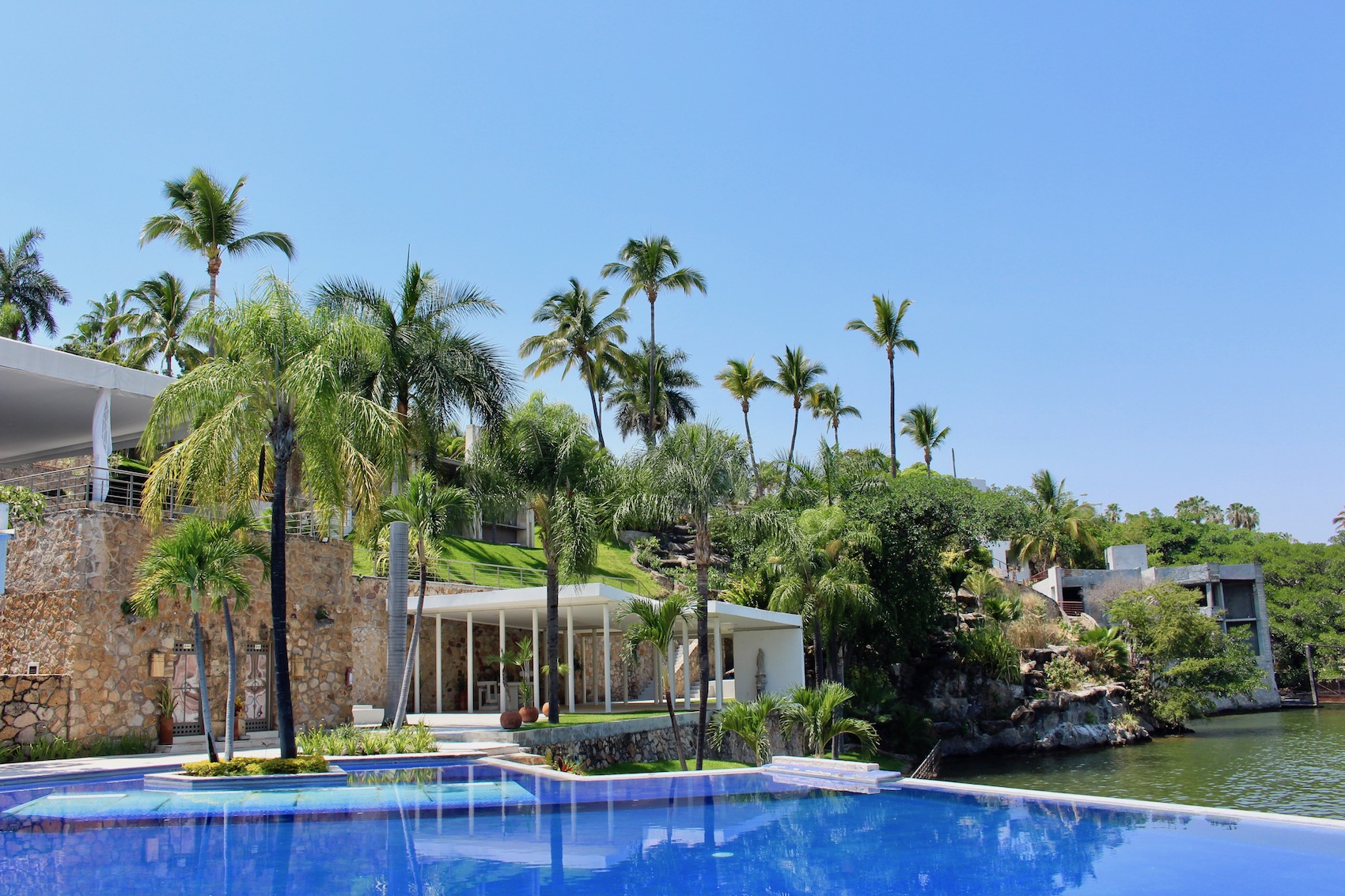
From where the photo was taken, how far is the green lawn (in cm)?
1914

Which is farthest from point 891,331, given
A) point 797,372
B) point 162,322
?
point 162,322

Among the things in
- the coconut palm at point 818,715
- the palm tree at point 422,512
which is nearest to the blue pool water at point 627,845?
the palm tree at point 422,512

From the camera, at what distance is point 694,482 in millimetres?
18828

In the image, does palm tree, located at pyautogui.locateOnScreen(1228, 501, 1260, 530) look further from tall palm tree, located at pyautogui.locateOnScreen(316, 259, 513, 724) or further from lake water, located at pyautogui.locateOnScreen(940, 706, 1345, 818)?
tall palm tree, located at pyautogui.locateOnScreen(316, 259, 513, 724)

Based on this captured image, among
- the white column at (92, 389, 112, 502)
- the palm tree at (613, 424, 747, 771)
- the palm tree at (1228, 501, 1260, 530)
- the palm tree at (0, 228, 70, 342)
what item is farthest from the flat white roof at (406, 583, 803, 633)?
the palm tree at (1228, 501, 1260, 530)

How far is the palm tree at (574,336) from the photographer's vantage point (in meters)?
42.8

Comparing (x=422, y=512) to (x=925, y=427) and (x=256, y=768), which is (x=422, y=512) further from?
(x=925, y=427)

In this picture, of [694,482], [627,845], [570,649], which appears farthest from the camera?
[570,649]

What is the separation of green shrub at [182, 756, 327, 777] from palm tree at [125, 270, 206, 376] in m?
27.4

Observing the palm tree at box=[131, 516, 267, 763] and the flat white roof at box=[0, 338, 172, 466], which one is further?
the flat white roof at box=[0, 338, 172, 466]

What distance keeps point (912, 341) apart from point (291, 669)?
3920 centimetres

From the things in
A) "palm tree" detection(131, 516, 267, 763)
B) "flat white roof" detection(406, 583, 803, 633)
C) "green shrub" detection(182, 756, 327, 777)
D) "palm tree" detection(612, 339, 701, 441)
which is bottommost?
"green shrub" detection(182, 756, 327, 777)

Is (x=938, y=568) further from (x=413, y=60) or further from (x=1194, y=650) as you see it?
(x=413, y=60)

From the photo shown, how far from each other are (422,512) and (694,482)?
17.9ft
